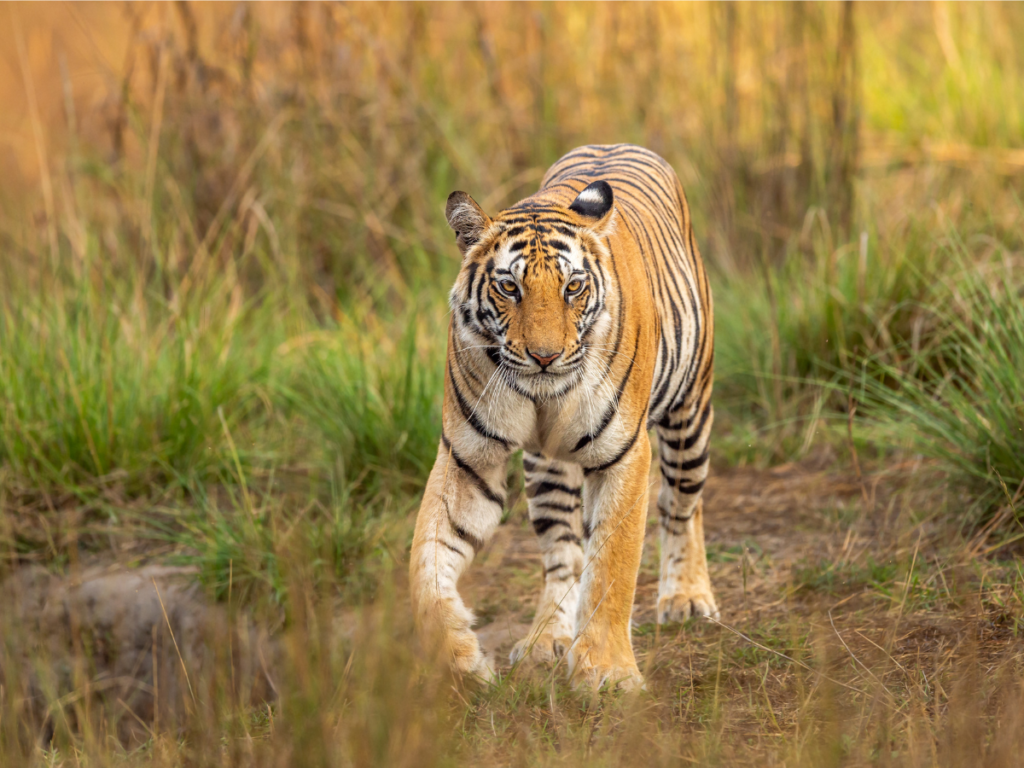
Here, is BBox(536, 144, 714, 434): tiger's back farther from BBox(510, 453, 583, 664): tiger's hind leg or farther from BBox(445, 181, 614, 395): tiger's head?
BBox(510, 453, 583, 664): tiger's hind leg

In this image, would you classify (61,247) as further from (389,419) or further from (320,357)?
(389,419)

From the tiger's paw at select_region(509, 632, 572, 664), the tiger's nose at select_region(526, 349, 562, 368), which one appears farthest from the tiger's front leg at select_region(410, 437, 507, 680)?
the tiger's paw at select_region(509, 632, 572, 664)

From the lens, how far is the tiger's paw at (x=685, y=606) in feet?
11.3

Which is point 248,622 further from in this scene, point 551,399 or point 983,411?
point 983,411

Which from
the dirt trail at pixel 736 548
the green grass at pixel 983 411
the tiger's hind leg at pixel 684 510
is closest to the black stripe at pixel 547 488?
the dirt trail at pixel 736 548

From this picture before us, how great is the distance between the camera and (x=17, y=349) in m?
4.50

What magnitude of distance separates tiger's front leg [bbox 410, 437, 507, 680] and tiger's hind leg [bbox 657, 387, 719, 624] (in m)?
0.88

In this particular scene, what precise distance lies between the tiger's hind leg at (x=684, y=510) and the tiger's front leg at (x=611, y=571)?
666 mm

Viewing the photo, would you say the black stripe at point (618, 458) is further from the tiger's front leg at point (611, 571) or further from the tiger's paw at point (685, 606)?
the tiger's paw at point (685, 606)

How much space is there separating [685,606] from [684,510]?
0.32m

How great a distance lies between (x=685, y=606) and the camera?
3475 mm

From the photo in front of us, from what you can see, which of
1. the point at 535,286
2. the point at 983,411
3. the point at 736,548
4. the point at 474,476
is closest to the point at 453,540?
the point at 474,476

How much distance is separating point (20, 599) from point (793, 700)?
289 cm

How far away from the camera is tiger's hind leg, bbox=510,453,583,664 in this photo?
3477 mm
